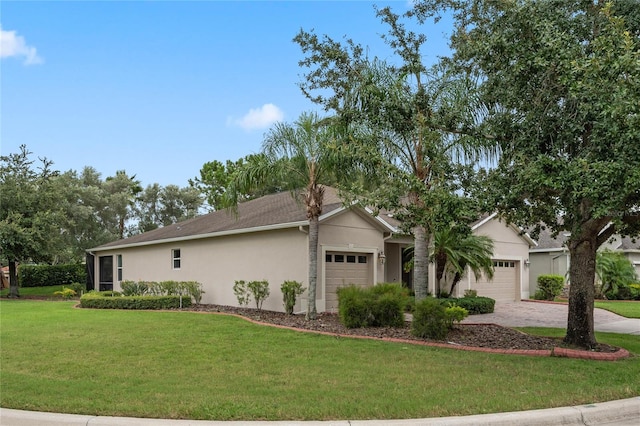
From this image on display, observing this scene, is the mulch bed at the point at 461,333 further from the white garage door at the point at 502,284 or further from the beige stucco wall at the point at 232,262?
the white garage door at the point at 502,284

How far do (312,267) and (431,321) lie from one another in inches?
185

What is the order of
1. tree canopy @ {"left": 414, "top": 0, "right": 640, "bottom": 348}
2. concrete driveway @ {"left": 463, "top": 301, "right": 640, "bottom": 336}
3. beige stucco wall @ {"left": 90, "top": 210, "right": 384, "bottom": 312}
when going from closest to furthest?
tree canopy @ {"left": 414, "top": 0, "right": 640, "bottom": 348}, concrete driveway @ {"left": 463, "top": 301, "right": 640, "bottom": 336}, beige stucco wall @ {"left": 90, "top": 210, "right": 384, "bottom": 312}

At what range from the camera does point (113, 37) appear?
49.0 ft

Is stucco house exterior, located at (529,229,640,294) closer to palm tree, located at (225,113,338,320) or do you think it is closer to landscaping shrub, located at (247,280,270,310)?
landscaping shrub, located at (247,280,270,310)

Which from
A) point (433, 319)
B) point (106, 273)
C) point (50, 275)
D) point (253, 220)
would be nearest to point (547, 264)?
point (253, 220)

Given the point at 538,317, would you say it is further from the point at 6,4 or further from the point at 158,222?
the point at 158,222

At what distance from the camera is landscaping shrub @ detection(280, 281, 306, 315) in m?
15.8

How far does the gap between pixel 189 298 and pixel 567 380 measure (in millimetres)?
14176

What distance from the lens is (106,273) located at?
28.4 meters

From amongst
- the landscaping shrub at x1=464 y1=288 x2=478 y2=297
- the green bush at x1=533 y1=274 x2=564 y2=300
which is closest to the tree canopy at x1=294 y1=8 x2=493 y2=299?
the landscaping shrub at x1=464 y1=288 x2=478 y2=297

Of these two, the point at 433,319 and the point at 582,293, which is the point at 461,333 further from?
the point at 582,293

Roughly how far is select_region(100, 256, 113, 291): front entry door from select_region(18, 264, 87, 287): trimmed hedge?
7.33m

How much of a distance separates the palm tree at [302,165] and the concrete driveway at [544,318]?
5161 mm

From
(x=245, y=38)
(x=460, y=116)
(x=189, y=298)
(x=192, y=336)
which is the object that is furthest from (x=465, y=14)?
(x=189, y=298)
